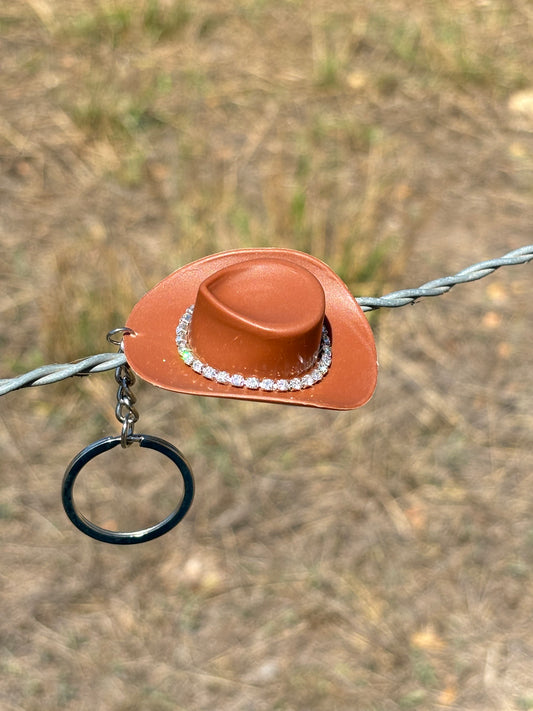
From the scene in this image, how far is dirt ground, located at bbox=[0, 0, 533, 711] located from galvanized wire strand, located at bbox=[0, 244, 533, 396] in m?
1.54

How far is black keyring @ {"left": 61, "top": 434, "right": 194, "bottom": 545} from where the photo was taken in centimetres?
138

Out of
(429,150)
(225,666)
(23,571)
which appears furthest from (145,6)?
(225,666)

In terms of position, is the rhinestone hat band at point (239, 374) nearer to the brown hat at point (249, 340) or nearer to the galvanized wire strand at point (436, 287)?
the brown hat at point (249, 340)

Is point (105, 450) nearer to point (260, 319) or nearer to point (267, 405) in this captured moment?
point (260, 319)

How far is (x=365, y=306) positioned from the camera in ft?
5.62

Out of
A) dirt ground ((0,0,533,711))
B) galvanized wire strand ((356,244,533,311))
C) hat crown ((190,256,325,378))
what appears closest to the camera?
hat crown ((190,256,325,378))

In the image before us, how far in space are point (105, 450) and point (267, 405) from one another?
216 cm

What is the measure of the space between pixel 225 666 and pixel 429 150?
125 inches

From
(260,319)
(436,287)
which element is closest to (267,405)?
(436,287)

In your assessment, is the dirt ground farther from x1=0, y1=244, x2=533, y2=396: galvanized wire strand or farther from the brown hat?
the brown hat

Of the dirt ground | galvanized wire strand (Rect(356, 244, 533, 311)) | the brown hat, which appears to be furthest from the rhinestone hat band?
the dirt ground

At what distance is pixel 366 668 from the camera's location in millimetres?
2900

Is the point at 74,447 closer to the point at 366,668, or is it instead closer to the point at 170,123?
the point at 366,668

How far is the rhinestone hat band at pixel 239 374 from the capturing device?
1357 mm
